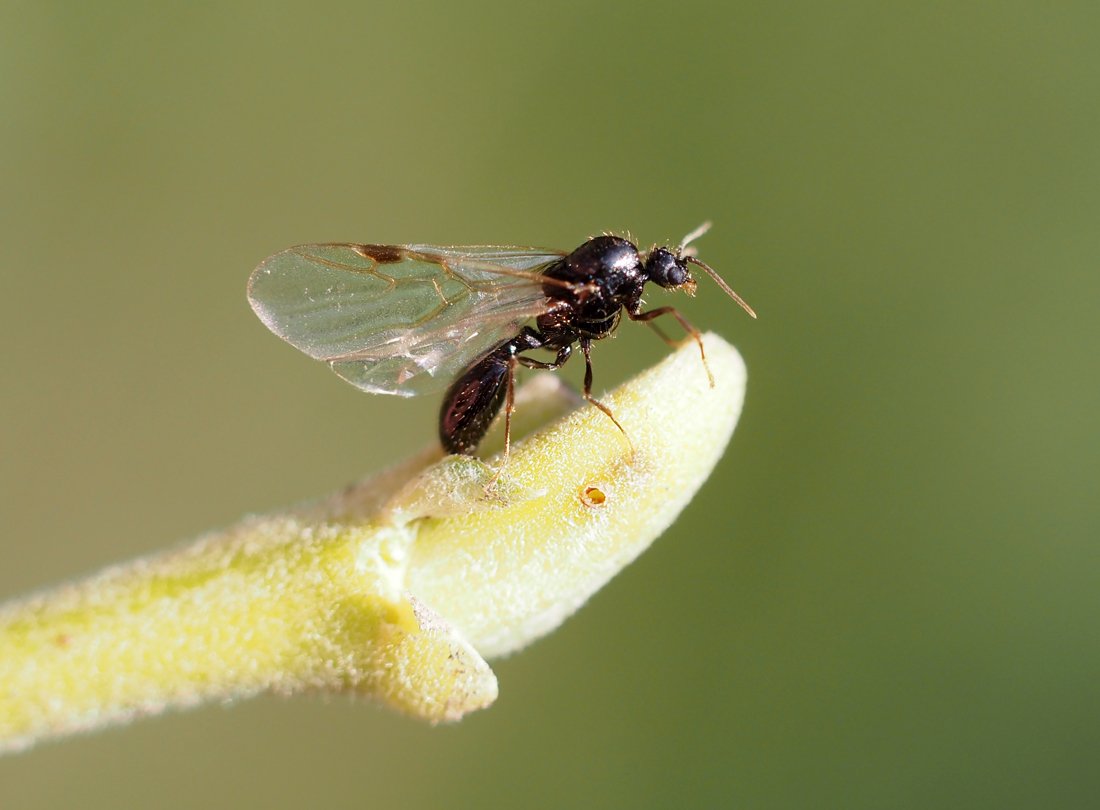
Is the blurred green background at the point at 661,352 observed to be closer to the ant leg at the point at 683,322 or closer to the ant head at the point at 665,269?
the ant head at the point at 665,269

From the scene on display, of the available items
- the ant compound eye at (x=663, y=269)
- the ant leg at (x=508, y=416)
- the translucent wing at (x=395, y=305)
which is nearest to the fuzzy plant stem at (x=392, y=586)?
the ant leg at (x=508, y=416)

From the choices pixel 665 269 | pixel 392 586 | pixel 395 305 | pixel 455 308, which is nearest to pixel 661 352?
pixel 665 269

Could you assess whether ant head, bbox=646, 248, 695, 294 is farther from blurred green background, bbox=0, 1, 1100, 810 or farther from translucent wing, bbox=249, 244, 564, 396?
blurred green background, bbox=0, 1, 1100, 810

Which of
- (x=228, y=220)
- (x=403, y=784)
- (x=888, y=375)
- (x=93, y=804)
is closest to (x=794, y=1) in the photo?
(x=888, y=375)

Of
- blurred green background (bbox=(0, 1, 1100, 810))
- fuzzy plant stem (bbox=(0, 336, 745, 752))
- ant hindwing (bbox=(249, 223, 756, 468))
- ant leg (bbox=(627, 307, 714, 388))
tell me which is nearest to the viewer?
fuzzy plant stem (bbox=(0, 336, 745, 752))

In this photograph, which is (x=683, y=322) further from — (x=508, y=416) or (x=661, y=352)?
(x=661, y=352)

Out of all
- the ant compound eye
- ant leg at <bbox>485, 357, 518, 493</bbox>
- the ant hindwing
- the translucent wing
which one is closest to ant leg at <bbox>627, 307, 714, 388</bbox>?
the ant hindwing
